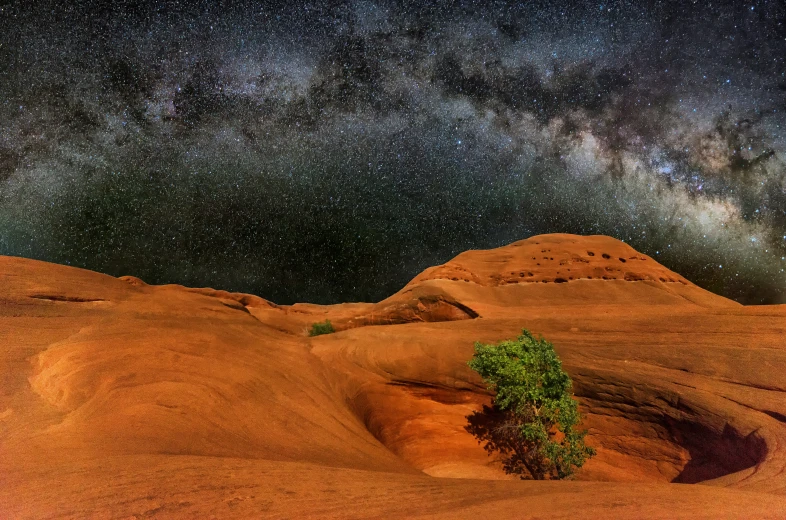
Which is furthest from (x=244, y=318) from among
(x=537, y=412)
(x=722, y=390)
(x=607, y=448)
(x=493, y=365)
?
(x=722, y=390)

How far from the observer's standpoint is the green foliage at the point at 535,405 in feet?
40.6

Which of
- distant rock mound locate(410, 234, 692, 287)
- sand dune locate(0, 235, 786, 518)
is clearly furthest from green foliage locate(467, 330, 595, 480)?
distant rock mound locate(410, 234, 692, 287)

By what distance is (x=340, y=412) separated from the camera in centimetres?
1366

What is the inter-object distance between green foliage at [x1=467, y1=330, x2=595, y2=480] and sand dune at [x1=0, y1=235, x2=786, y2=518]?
55.2 inches

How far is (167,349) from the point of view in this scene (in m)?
12.5

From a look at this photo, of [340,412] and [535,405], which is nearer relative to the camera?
[535,405]

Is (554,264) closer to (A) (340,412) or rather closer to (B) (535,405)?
(B) (535,405)

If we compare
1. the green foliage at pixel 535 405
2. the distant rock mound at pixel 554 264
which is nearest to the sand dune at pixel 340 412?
the green foliage at pixel 535 405

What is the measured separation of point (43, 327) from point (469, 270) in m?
30.5

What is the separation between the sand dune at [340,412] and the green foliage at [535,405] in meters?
1.40

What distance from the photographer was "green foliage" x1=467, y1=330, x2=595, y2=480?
1238 cm

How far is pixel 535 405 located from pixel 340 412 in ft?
23.1

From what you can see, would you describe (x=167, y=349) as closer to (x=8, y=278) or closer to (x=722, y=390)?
(x=8, y=278)

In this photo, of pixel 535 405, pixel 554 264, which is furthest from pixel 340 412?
pixel 554 264
